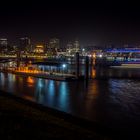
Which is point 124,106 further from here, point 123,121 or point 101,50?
point 101,50

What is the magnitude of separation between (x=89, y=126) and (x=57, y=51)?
496 ft

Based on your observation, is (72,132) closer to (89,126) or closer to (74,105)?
(89,126)

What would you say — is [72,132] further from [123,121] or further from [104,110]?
[104,110]

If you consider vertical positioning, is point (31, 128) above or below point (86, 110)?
above

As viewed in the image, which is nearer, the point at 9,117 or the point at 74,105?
the point at 9,117

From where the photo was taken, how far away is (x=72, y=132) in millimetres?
7902

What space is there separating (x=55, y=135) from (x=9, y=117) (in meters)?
2.19

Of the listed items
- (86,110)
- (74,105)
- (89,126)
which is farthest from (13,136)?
(74,105)

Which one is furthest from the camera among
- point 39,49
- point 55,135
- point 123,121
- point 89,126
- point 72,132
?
point 39,49

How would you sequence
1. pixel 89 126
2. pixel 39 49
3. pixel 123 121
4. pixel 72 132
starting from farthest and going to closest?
pixel 39 49
pixel 123 121
pixel 89 126
pixel 72 132

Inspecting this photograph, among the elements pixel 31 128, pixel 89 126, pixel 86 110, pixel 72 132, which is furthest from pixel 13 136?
pixel 86 110

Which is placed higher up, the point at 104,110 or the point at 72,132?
the point at 72,132

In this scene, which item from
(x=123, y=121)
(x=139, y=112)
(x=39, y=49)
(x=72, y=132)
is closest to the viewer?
(x=72, y=132)

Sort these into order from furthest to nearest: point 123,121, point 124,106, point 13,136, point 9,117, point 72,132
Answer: point 124,106 < point 123,121 < point 9,117 < point 72,132 < point 13,136
